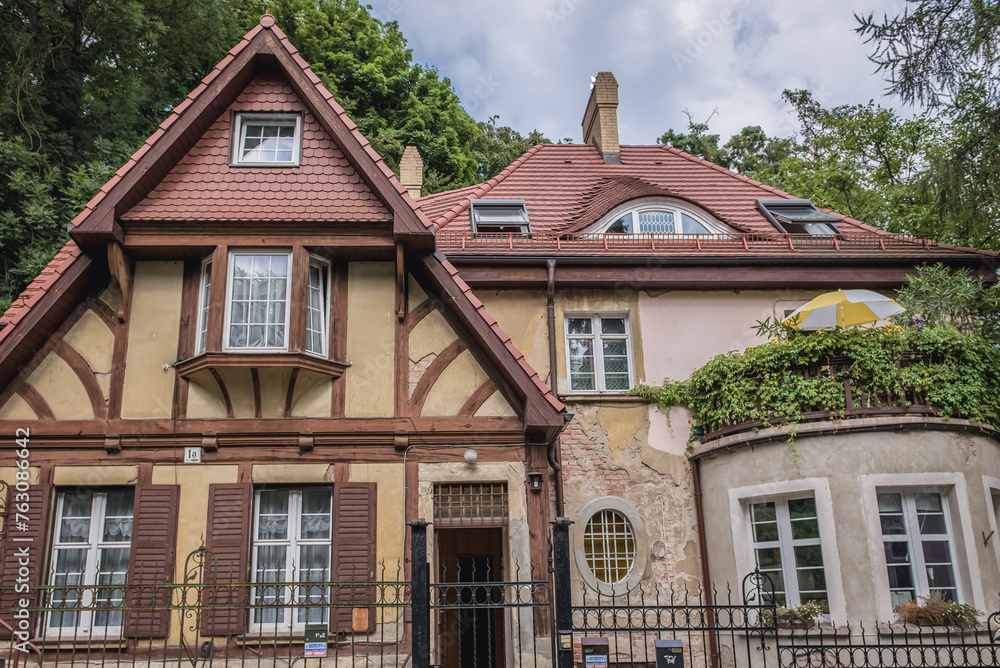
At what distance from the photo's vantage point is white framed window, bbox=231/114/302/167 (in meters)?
11.7

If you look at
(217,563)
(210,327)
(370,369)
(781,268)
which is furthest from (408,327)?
(781,268)

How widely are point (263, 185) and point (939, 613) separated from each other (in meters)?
9.91

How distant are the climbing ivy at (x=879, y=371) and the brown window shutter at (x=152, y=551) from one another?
24.7 feet

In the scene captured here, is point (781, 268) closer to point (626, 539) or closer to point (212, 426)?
point (626, 539)

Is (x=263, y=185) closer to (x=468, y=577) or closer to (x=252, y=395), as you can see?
(x=252, y=395)

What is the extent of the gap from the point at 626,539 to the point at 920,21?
782cm

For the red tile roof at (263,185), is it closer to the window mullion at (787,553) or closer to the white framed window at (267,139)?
the white framed window at (267,139)

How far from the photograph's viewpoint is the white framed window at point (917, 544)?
10.4 meters

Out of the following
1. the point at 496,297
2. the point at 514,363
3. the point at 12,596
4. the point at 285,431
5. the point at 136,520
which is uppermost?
the point at 496,297

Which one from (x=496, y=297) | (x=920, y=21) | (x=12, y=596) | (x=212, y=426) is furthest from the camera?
(x=496, y=297)

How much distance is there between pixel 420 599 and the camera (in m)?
7.43

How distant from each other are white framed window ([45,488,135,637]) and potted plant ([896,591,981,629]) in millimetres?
9208

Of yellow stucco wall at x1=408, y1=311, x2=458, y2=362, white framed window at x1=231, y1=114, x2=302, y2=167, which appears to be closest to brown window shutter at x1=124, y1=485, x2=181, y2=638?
yellow stucco wall at x1=408, y1=311, x2=458, y2=362

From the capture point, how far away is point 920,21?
9.03 m
